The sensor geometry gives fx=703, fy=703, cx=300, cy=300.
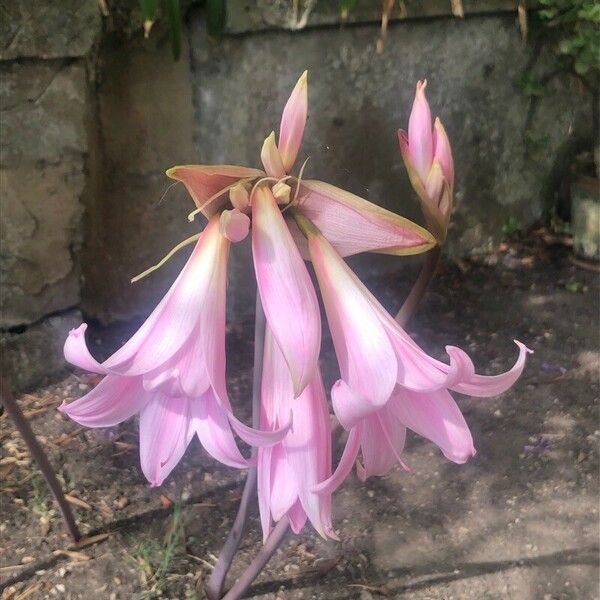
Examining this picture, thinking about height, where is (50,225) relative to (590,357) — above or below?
above

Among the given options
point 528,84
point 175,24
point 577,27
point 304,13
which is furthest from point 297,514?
point 577,27

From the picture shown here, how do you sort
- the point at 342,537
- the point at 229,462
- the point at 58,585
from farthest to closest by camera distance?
the point at 342,537 < the point at 58,585 < the point at 229,462

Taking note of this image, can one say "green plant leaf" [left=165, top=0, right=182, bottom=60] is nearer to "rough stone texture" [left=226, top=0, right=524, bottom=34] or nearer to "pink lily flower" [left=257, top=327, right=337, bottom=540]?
→ "rough stone texture" [left=226, top=0, right=524, bottom=34]

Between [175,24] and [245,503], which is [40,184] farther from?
[245,503]

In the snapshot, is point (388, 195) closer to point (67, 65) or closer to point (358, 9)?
point (358, 9)

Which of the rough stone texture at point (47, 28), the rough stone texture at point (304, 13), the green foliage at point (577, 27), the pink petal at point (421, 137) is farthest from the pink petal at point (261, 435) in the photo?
the green foliage at point (577, 27)

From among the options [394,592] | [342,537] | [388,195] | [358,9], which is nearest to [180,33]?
[358,9]
